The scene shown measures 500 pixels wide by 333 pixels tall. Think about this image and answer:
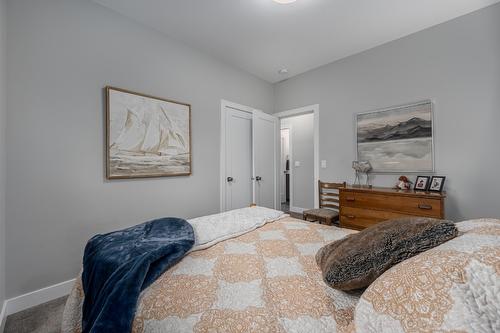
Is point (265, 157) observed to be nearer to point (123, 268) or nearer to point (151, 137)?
point (151, 137)

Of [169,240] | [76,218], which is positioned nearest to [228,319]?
[169,240]

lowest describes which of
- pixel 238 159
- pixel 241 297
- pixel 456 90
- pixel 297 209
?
pixel 297 209

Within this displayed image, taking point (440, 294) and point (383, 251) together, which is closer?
point (440, 294)

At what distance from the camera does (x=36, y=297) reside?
5.86ft

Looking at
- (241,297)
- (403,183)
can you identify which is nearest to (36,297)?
(241,297)

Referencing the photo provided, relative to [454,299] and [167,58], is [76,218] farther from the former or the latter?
[454,299]

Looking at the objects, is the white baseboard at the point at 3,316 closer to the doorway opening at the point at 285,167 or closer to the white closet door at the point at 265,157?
the white closet door at the point at 265,157

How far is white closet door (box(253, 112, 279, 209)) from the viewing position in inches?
142

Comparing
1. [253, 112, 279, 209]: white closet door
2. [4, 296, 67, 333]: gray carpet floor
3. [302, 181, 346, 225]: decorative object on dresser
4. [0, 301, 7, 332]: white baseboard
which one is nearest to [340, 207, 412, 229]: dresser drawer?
[302, 181, 346, 225]: decorative object on dresser

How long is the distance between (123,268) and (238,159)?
8.75ft

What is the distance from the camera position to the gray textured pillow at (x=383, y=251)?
2.38 feet

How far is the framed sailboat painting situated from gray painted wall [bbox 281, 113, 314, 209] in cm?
308

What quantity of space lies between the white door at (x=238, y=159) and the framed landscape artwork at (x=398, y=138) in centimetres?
173

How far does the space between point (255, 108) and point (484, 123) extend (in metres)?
2.91
